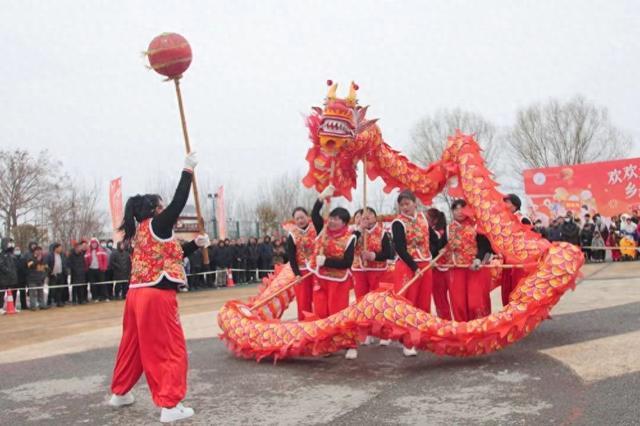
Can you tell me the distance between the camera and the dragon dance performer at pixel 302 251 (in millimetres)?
7284

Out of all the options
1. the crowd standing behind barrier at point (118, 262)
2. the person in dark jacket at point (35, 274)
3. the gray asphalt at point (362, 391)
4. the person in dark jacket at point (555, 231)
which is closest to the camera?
the gray asphalt at point (362, 391)

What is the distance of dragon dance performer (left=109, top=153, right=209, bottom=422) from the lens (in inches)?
187

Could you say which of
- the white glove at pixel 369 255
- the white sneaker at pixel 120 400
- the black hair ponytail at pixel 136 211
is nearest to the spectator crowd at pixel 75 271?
the white glove at pixel 369 255

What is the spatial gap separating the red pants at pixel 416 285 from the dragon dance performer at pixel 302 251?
107 cm

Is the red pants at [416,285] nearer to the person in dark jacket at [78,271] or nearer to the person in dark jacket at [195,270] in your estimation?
the person in dark jacket at [78,271]

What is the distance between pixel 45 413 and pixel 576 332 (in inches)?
224

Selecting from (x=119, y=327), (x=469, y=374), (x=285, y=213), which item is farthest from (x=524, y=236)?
(x=285, y=213)

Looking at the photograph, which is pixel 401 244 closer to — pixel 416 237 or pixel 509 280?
pixel 416 237

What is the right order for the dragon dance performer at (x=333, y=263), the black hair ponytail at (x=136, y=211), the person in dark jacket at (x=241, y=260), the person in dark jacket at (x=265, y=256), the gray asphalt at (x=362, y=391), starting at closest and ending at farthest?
the gray asphalt at (x=362, y=391) → the black hair ponytail at (x=136, y=211) → the dragon dance performer at (x=333, y=263) → the person in dark jacket at (x=241, y=260) → the person in dark jacket at (x=265, y=256)

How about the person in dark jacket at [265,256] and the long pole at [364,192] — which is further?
the person in dark jacket at [265,256]

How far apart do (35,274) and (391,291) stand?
11.0 m

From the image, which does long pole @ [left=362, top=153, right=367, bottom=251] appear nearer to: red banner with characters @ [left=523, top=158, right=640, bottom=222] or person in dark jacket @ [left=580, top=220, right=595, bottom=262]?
person in dark jacket @ [left=580, top=220, right=595, bottom=262]

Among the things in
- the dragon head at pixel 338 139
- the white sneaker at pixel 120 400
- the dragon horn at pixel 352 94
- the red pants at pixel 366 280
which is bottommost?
the white sneaker at pixel 120 400

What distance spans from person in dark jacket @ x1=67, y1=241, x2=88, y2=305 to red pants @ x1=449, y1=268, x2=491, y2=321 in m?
10.9
